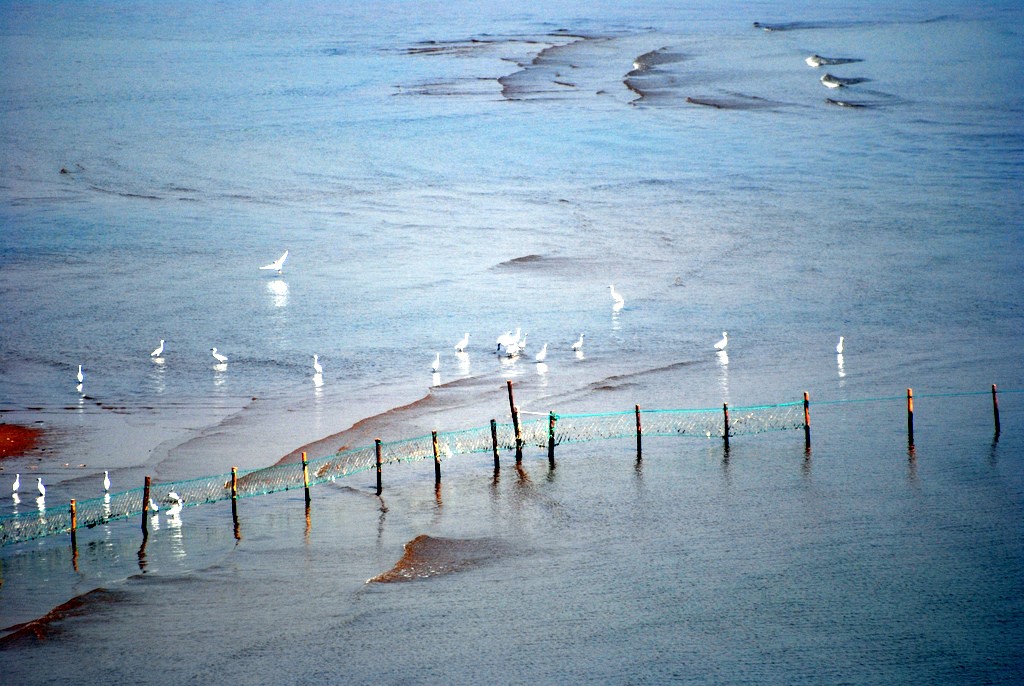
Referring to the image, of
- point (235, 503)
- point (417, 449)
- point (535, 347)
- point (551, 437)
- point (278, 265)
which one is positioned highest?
point (278, 265)

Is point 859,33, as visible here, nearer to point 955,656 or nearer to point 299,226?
point 299,226

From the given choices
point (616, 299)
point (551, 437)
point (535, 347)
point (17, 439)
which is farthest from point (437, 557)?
point (616, 299)

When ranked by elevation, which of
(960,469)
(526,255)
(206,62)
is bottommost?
(960,469)

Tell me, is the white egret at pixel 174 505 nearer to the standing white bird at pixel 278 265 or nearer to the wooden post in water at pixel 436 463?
the wooden post in water at pixel 436 463

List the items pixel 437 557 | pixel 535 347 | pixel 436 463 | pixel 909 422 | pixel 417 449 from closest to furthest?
pixel 437 557 → pixel 436 463 → pixel 417 449 → pixel 909 422 → pixel 535 347

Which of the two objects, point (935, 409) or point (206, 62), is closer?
point (935, 409)

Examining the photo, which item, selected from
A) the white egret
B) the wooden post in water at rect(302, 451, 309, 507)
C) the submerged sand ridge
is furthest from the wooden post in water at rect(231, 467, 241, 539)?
the submerged sand ridge

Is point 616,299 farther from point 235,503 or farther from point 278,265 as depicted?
point 235,503

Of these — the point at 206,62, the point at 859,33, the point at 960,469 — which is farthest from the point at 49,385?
the point at 859,33
